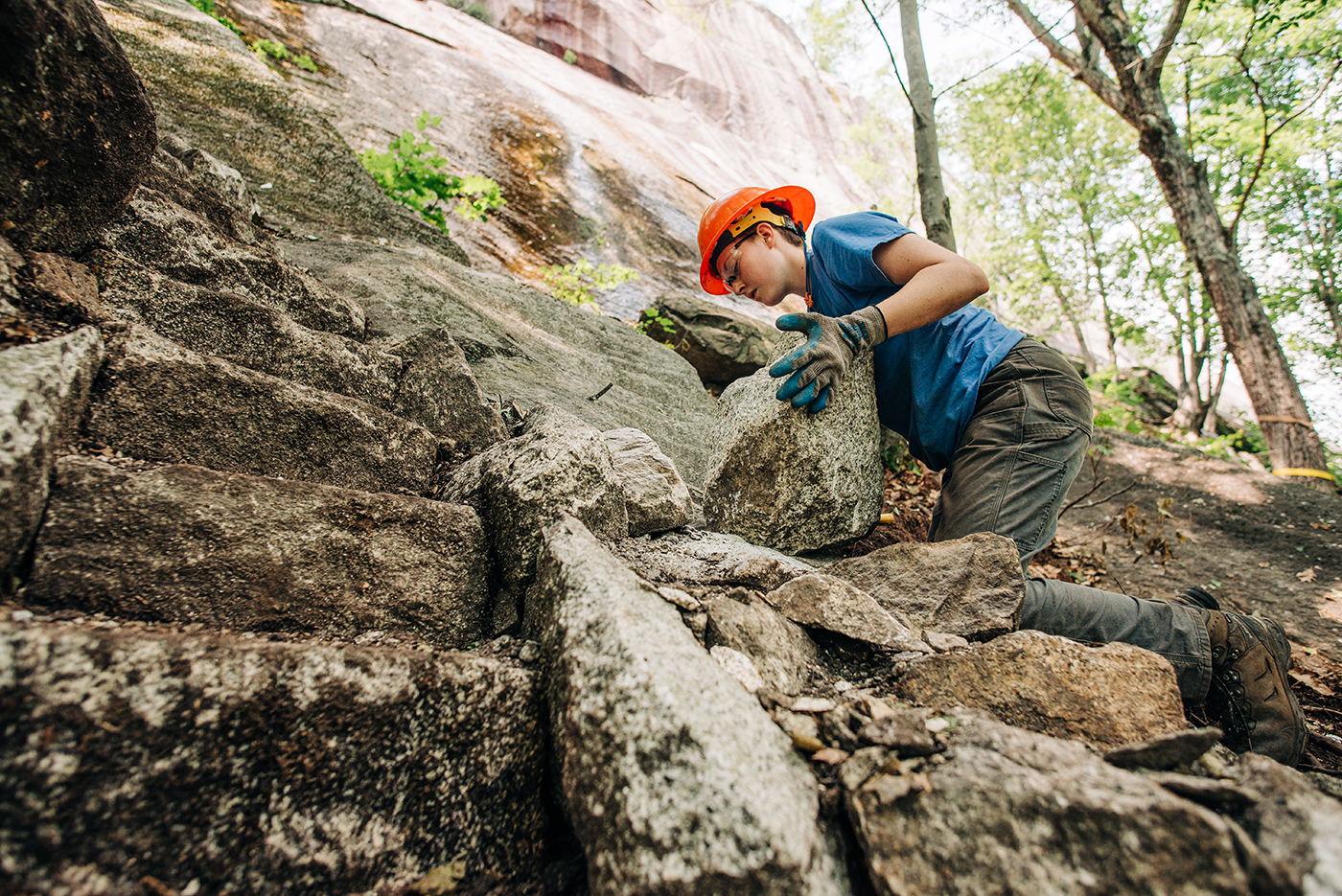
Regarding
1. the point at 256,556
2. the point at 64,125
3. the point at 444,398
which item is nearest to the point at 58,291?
the point at 64,125

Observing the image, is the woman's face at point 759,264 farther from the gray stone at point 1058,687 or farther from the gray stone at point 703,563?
the gray stone at point 1058,687

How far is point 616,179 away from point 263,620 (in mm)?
11663

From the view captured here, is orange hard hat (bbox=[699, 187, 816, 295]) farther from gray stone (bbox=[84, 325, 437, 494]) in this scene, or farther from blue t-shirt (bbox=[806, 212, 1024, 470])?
gray stone (bbox=[84, 325, 437, 494])

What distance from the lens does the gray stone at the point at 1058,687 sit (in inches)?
52.7

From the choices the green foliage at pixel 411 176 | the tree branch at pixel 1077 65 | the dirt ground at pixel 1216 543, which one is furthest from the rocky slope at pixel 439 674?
the tree branch at pixel 1077 65

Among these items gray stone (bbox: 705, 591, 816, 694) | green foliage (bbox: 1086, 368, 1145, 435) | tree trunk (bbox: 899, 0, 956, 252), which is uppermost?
tree trunk (bbox: 899, 0, 956, 252)

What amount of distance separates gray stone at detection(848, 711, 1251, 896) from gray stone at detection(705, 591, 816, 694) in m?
0.39

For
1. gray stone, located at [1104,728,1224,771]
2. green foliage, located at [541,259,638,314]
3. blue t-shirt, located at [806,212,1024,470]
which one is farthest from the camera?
green foliage, located at [541,259,638,314]

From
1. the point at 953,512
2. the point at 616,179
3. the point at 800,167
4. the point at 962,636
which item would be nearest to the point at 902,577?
the point at 962,636

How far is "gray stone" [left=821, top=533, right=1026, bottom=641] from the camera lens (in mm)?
1755

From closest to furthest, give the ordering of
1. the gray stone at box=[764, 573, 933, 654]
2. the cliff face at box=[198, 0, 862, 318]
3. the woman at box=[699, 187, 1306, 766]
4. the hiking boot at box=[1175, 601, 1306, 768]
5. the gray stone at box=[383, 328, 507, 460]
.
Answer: the gray stone at box=[764, 573, 933, 654], the hiking boot at box=[1175, 601, 1306, 768], the woman at box=[699, 187, 1306, 766], the gray stone at box=[383, 328, 507, 460], the cliff face at box=[198, 0, 862, 318]

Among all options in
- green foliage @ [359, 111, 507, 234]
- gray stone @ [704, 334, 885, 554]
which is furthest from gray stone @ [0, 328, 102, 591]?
green foliage @ [359, 111, 507, 234]

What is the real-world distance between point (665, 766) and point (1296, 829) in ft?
2.84

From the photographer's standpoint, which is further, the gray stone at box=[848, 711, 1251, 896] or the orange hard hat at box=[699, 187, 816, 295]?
the orange hard hat at box=[699, 187, 816, 295]
